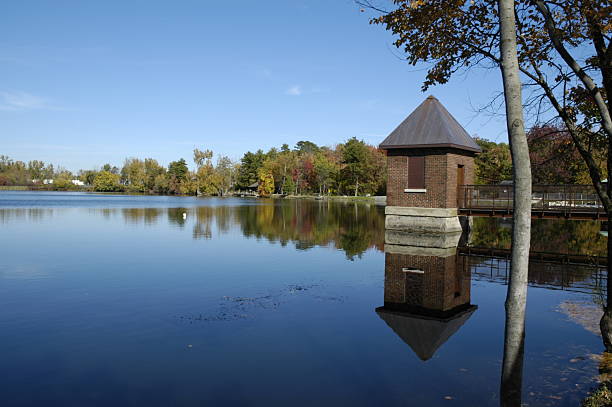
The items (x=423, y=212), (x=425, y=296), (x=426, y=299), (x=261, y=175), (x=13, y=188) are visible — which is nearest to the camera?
(x=426, y=299)

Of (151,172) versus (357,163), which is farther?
(151,172)

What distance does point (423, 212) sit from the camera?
2691cm

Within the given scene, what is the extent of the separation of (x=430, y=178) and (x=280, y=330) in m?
19.7

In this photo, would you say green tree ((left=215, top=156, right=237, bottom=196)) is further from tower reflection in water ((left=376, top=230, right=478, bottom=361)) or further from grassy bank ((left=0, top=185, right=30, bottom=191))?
tower reflection in water ((left=376, top=230, right=478, bottom=361))

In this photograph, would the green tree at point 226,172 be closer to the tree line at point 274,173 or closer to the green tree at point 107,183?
the tree line at point 274,173

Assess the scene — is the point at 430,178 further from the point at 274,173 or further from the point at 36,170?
the point at 36,170

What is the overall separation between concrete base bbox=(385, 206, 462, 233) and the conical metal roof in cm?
369

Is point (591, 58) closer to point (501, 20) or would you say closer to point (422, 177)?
point (501, 20)

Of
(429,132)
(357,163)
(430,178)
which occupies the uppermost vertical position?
(357,163)

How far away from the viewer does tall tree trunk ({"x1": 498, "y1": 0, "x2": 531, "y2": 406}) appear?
16.3 ft

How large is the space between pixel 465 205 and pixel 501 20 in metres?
24.3

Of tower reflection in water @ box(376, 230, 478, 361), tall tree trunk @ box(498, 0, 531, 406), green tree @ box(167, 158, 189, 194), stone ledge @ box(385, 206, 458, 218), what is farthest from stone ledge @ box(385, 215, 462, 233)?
green tree @ box(167, 158, 189, 194)

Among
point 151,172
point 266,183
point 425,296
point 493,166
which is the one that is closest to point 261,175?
point 266,183

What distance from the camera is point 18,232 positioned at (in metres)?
26.4
